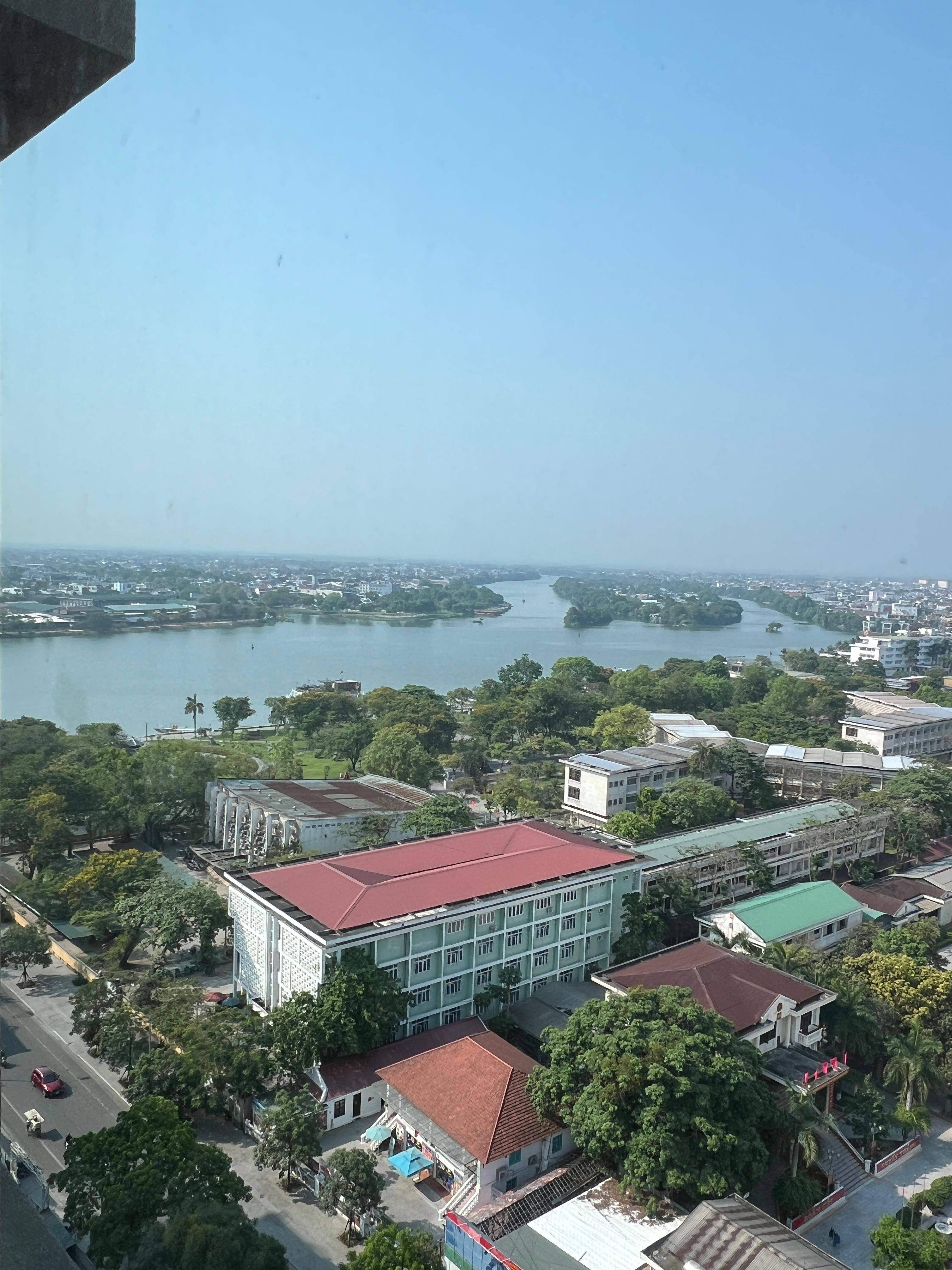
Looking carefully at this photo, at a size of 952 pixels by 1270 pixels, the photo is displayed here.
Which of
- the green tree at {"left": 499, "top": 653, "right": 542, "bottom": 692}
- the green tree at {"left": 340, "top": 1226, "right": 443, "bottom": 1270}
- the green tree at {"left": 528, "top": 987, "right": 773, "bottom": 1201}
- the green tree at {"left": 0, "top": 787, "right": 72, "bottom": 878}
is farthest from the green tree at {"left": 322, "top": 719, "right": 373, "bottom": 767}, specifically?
the green tree at {"left": 340, "top": 1226, "right": 443, "bottom": 1270}

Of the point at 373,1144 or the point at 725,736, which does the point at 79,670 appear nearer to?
the point at 725,736

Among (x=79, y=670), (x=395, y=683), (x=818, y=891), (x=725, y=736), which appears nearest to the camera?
(x=818, y=891)

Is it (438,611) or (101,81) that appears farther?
(438,611)

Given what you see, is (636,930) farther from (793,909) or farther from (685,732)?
(685,732)

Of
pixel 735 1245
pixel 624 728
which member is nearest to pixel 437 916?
pixel 735 1245

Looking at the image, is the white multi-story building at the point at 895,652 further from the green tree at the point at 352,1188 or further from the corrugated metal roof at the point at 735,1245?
Answer: the green tree at the point at 352,1188

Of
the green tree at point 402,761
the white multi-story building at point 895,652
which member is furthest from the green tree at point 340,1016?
the white multi-story building at point 895,652

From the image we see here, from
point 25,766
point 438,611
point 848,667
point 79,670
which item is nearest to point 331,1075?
point 25,766
